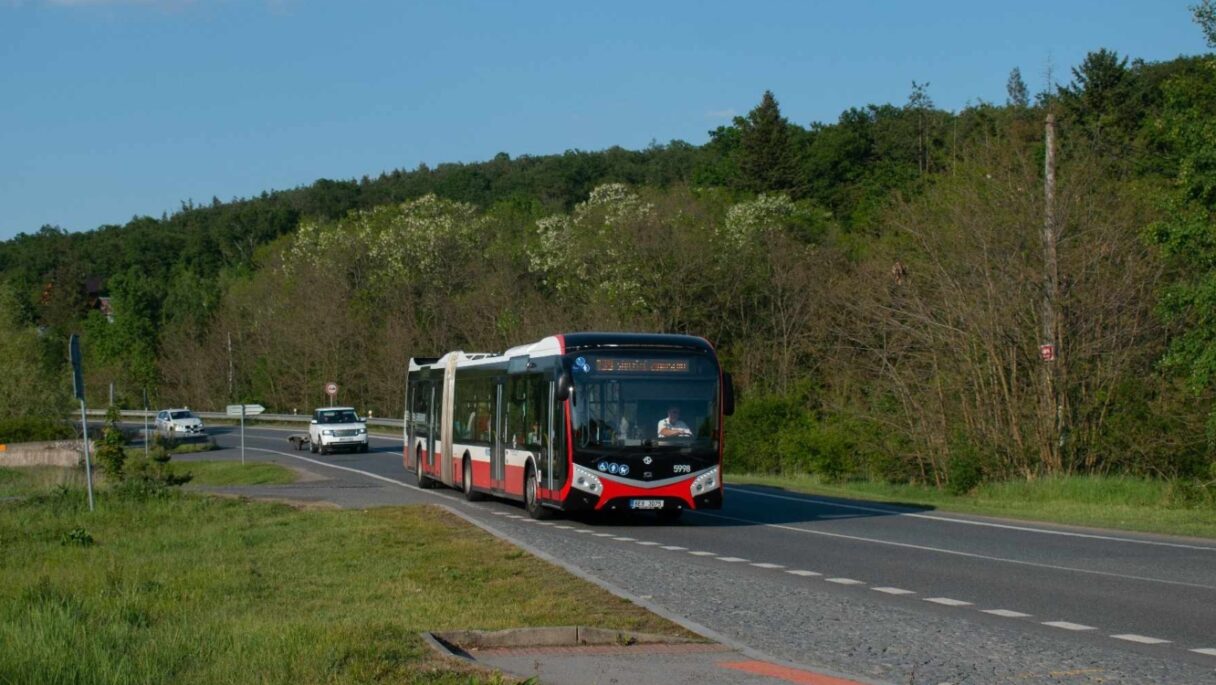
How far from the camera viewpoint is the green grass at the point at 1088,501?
2292cm

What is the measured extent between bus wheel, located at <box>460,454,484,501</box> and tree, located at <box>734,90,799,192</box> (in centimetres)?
6380

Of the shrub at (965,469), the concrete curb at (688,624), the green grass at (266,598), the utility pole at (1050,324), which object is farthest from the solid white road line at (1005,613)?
the shrub at (965,469)

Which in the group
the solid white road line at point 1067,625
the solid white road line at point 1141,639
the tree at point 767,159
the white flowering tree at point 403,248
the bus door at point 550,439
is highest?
the tree at point 767,159

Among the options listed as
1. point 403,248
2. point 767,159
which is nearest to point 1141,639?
point 403,248

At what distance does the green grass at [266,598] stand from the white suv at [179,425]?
47.4 m

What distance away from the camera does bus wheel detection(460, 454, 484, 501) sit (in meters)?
30.1

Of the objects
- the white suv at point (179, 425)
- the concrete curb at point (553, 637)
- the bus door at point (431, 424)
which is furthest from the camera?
the white suv at point (179, 425)

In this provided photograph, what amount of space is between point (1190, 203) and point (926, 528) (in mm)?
8336

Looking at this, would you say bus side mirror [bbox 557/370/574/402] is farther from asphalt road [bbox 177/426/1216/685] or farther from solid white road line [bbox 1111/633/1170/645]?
solid white road line [bbox 1111/633/1170/645]

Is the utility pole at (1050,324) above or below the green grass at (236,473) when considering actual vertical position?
above

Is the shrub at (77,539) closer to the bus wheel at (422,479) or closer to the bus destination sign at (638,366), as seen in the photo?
the bus destination sign at (638,366)

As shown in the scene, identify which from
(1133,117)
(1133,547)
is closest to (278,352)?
(1133,117)

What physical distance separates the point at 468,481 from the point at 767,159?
66471 mm

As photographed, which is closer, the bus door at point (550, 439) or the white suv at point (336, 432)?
the bus door at point (550, 439)
